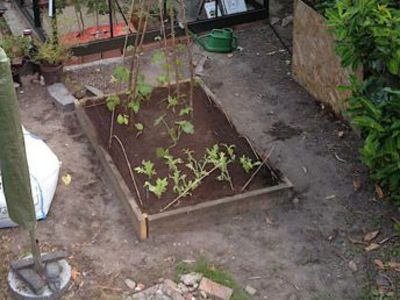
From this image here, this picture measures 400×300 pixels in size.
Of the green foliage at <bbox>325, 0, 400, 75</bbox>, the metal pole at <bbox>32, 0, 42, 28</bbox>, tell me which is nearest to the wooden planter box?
the green foliage at <bbox>325, 0, 400, 75</bbox>

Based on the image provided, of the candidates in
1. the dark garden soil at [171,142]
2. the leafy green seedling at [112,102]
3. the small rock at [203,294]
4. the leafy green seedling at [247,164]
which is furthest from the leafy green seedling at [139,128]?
the small rock at [203,294]

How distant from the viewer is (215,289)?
191 inches

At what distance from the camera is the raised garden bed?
17.6ft

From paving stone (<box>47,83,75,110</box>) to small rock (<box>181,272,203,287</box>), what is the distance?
7.66 feet

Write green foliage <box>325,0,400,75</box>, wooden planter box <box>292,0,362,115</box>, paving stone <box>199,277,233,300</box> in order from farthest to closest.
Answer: wooden planter box <box>292,0,362,115</box>
green foliage <box>325,0,400,75</box>
paving stone <box>199,277,233,300</box>

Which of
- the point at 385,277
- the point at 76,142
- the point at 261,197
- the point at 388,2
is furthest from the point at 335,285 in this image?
the point at 76,142

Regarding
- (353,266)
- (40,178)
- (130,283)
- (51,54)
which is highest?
(51,54)

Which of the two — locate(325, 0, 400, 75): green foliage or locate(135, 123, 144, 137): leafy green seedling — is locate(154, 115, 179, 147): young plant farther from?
locate(325, 0, 400, 75): green foliage

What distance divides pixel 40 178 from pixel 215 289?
59.0 inches

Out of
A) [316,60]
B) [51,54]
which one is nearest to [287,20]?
[316,60]

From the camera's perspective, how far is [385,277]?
501cm

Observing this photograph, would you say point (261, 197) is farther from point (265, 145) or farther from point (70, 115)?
point (70, 115)

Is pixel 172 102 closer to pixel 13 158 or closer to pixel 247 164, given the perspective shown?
pixel 247 164

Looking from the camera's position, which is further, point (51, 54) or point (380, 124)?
point (51, 54)
